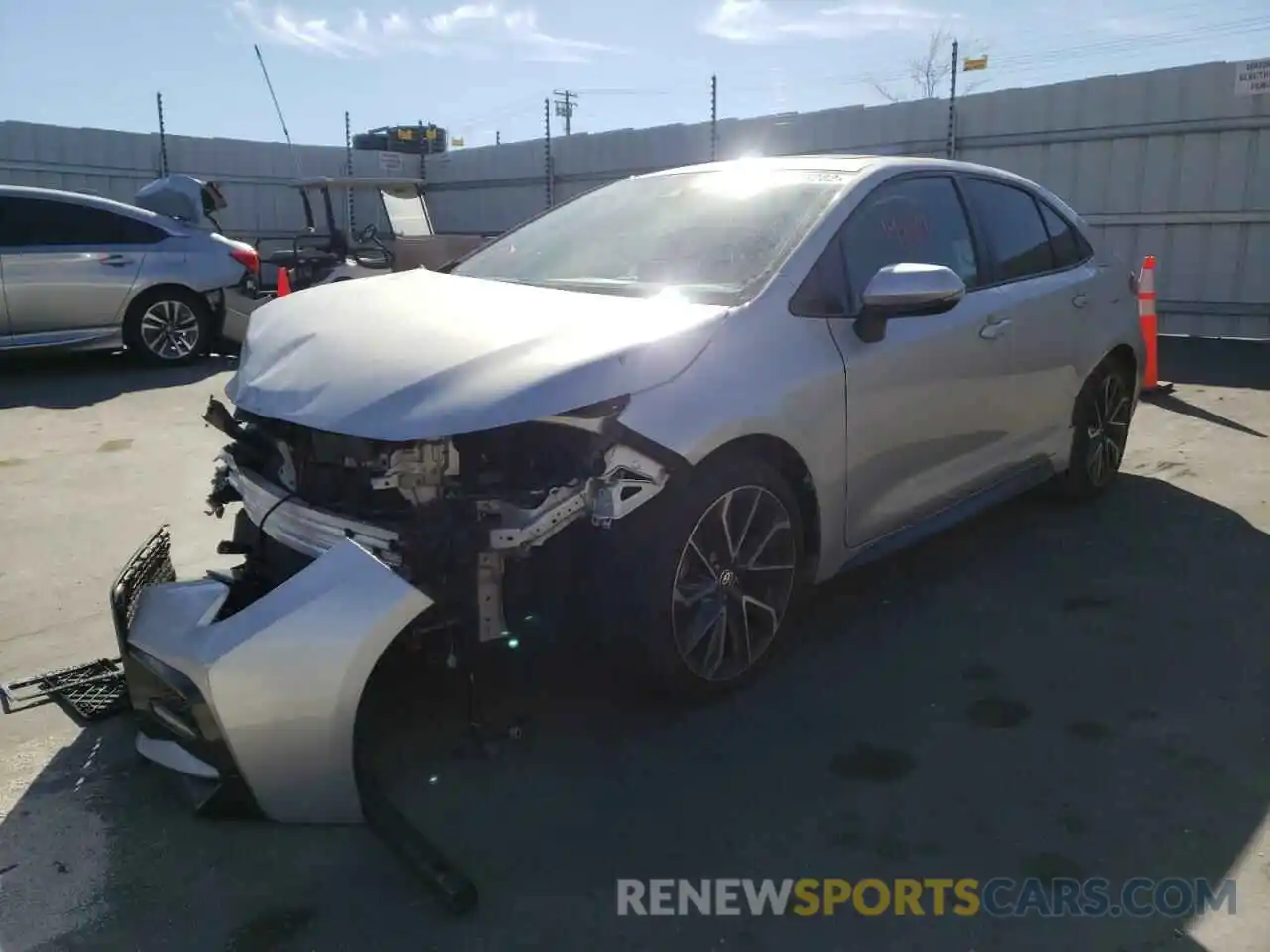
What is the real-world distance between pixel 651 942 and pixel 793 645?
5.08 ft

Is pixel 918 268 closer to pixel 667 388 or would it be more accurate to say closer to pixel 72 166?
pixel 667 388

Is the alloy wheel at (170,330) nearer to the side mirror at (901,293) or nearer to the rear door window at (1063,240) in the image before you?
the rear door window at (1063,240)

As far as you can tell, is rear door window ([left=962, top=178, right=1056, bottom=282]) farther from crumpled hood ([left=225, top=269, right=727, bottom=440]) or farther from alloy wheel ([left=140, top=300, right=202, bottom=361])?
alloy wheel ([left=140, top=300, right=202, bottom=361])

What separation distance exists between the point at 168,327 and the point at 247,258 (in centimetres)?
104

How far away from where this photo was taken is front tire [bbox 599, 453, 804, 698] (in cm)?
280

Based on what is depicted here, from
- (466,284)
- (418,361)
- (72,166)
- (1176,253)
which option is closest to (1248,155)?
(1176,253)

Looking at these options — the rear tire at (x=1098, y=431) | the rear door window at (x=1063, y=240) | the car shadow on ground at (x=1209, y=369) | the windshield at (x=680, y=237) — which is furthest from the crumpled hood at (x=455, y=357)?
the car shadow on ground at (x=1209, y=369)

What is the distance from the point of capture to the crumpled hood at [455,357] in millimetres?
2551

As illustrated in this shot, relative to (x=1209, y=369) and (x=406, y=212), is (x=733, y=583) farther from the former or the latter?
(x=406, y=212)

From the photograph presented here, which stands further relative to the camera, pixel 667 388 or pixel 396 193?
pixel 396 193

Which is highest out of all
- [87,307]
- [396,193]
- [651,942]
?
[396,193]

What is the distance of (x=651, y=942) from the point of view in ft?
7.14

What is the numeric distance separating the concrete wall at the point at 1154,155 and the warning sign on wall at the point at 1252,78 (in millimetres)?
59

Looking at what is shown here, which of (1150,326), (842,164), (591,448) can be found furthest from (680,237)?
(1150,326)
